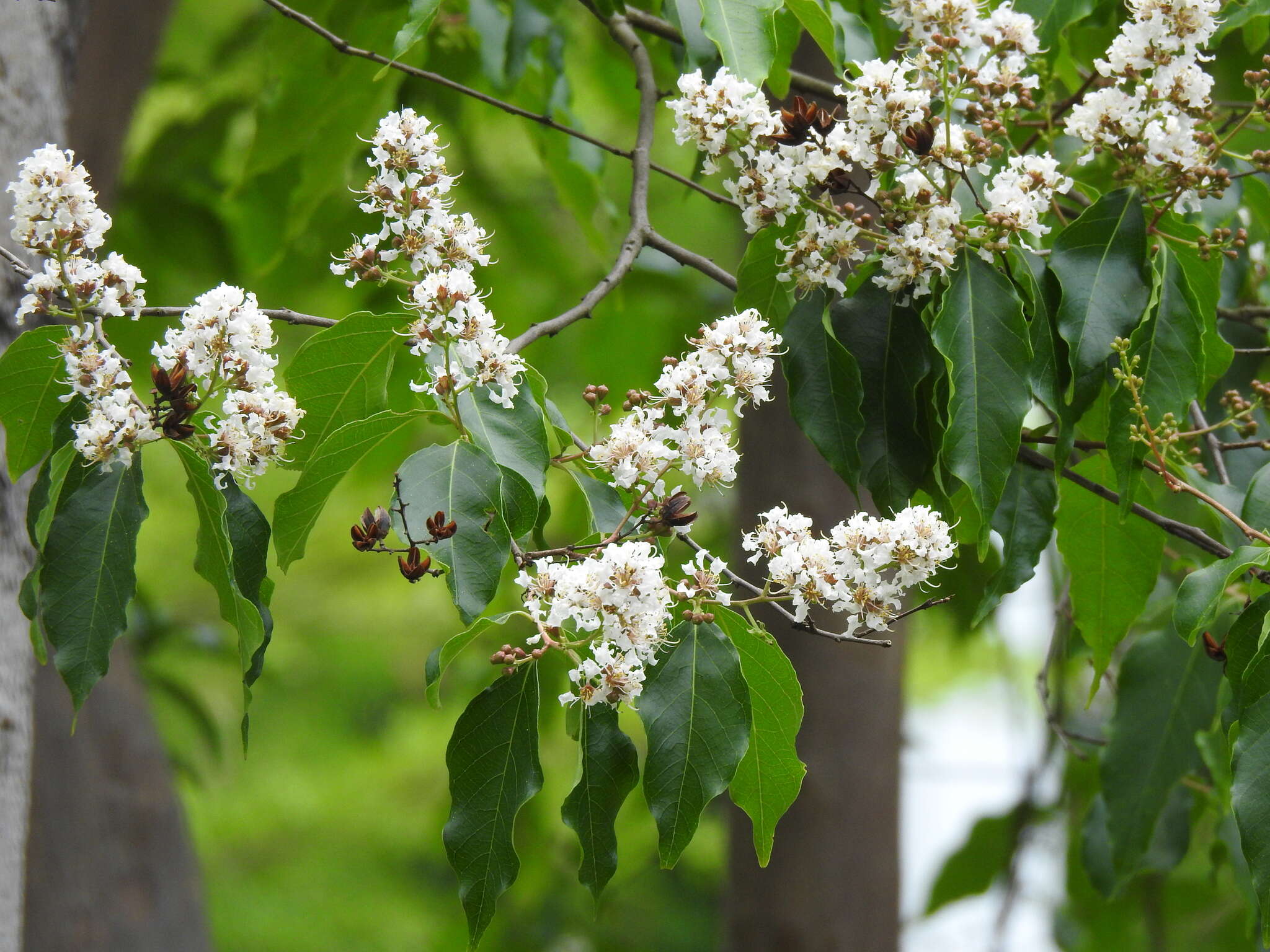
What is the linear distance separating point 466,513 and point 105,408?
338 mm

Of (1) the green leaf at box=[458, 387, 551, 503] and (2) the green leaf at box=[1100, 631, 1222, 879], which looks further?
(2) the green leaf at box=[1100, 631, 1222, 879]

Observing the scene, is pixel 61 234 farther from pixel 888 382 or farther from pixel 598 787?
pixel 888 382

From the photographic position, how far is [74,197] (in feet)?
3.46

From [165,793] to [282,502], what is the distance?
2.42 metres

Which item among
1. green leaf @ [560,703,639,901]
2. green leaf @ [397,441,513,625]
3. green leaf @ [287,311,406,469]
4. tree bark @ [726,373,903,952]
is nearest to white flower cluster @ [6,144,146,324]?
green leaf @ [287,311,406,469]

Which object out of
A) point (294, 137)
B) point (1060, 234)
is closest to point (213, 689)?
point (294, 137)

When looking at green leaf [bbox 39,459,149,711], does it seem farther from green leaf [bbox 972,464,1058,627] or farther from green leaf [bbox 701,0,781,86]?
green leaf [bbox 972,464,1058,627]

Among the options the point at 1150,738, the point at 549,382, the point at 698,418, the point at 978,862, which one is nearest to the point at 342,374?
the point at 698,418

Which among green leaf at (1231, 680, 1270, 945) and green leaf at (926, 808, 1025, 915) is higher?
green leaf at (926, 808, 1025, 915)

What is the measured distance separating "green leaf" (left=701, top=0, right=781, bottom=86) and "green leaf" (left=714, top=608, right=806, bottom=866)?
585 millimetres

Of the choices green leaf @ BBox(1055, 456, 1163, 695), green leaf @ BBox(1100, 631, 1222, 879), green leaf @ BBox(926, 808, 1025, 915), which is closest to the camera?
green leaf @ BBox(1055, 456, 1163, 695)

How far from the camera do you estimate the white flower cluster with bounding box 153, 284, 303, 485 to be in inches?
41.5

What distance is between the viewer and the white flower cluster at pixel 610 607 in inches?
38.1

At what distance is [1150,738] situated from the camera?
5.98 feet
